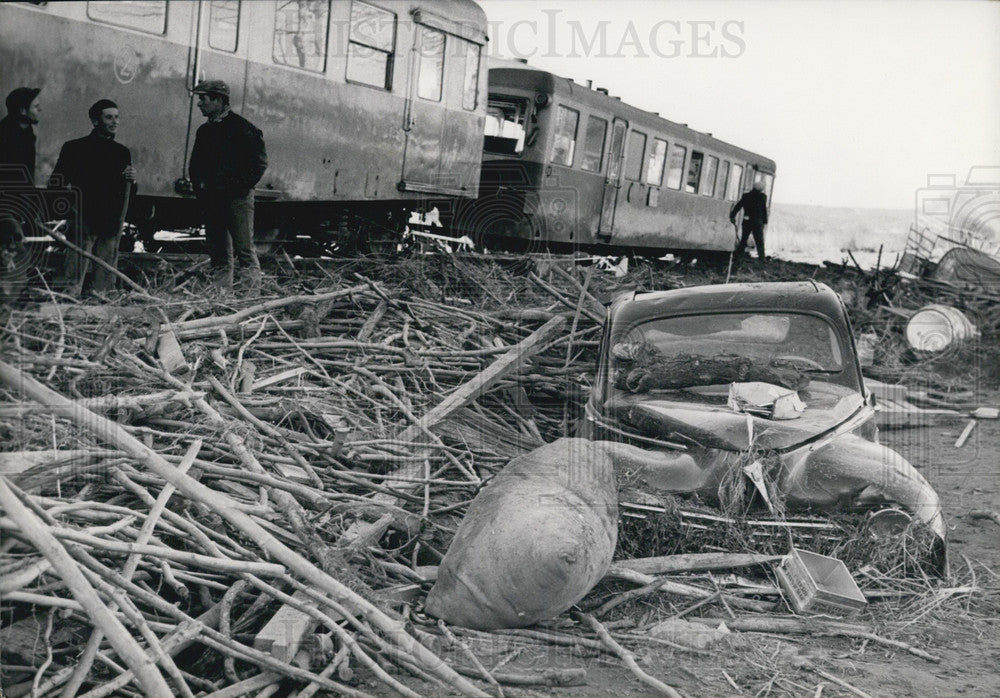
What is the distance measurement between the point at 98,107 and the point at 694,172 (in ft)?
42.9

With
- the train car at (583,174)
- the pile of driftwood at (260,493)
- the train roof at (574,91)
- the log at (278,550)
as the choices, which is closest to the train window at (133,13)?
the pile of driftwood at (260,493)

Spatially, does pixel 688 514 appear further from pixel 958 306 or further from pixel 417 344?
pixel 958 306

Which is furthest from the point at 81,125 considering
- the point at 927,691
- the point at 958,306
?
the point at 958,306

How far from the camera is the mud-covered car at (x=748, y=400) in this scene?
182 inches

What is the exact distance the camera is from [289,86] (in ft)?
30.2

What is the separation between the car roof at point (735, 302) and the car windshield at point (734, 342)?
5cm

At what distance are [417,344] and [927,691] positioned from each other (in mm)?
4339

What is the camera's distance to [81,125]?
727 centimetres

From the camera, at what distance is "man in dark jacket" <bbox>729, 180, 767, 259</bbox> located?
15.9 metres

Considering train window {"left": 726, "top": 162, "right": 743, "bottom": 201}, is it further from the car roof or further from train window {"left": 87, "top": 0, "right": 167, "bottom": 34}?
the car roof

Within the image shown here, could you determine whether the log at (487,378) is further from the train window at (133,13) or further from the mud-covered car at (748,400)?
the train window at (133,13)

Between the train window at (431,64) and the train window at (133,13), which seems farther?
the train window at (431,64)

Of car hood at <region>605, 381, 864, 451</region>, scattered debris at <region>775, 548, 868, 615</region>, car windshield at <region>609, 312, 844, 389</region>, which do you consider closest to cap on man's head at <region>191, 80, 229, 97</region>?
car windshield at <region>609, 312, 844, 389</region>

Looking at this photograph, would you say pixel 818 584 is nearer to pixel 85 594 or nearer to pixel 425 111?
pixel 85 594
